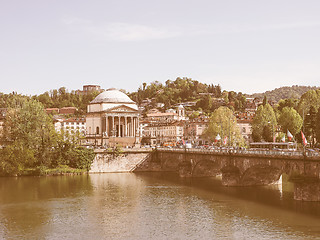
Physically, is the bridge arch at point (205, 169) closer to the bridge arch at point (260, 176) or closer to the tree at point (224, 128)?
the bridge arch at point (260, 176)

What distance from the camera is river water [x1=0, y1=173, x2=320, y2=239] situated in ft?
160

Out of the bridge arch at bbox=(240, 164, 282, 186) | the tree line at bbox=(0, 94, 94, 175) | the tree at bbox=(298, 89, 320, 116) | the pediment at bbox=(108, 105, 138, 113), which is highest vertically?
the tree at bbox=(298, 89, 320, 116)

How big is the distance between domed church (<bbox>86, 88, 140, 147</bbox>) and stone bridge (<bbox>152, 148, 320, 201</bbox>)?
89.5 ft

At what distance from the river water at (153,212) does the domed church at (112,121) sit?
173 feet

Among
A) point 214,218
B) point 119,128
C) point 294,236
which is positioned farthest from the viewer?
point 119,128

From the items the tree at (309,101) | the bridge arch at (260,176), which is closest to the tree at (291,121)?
the tree at (309,101)

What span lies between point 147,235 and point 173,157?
5881 cm

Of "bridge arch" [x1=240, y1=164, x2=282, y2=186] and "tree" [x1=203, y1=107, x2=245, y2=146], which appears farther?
"tree" [x1=203, y1=107, x2=245, y2=146]

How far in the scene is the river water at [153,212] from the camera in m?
48.7

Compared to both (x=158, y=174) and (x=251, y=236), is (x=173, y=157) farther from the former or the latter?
(x=251, y=236)

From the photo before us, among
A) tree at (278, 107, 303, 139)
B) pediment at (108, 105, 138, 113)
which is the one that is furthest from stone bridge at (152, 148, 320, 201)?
tree at (278, 107, 303, 139)

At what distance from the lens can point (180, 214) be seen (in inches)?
2276

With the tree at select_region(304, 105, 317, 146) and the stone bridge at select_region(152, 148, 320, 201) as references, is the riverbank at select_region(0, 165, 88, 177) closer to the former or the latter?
the stone bridge at select_region(152, 148, 320, 201)

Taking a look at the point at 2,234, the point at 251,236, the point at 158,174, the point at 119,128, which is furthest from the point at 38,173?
the point at 251,236
